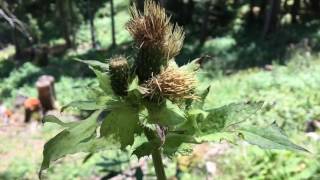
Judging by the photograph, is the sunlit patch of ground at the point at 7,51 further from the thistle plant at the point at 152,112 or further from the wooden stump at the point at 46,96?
the thistle plant at the point at 152,112

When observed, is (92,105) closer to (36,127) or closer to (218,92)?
(218,92)

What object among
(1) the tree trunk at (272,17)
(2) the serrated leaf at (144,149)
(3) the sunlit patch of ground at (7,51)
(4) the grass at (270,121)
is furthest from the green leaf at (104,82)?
(3) the sunlit patch of ground at (7,51)

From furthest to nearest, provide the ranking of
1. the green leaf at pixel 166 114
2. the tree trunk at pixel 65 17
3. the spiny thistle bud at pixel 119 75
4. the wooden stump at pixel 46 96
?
the tree trunk at pixel 65 17
the wooden stump at pixel 46 96
the spiny thistle bud at pixel 119 75
the green leaf at pixel 166 114

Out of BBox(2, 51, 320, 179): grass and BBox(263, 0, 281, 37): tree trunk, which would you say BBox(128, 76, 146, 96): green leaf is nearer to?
BBox(2, 51, 320, 179): grass

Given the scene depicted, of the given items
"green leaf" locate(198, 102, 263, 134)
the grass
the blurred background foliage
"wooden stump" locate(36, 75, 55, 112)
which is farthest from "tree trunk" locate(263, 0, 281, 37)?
"green leaf" locate(198, 102, 263, 134)

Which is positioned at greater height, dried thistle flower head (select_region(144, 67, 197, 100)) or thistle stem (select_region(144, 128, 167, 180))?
dried thistle flower head (select_region(144, 67, 197, 100))

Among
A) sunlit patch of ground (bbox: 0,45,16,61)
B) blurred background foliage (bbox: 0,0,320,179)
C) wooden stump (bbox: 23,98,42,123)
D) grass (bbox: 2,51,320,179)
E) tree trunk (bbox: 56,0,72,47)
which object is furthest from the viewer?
tree trunk (bbox: 56,0,72,47)

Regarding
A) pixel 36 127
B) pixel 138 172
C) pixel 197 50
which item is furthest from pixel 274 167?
pixel 197 50
